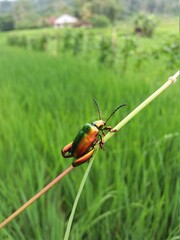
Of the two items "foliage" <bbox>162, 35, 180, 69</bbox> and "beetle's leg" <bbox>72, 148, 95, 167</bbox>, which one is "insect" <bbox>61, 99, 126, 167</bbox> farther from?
"foliage" <bbox>162, 35, 180, 69</bbox>

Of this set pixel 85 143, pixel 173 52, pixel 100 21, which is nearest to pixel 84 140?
pixel 85 143

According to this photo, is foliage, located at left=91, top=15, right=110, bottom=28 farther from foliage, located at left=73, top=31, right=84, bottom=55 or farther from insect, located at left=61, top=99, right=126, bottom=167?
insect, located at left=61, top=99, right=126, bottom=167

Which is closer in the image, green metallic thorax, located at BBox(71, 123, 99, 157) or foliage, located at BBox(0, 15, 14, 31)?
green metallic thorax, located at BBox(71, 123, 99, 157)

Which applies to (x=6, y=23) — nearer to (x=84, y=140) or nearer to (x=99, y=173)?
(x=99, y=173)

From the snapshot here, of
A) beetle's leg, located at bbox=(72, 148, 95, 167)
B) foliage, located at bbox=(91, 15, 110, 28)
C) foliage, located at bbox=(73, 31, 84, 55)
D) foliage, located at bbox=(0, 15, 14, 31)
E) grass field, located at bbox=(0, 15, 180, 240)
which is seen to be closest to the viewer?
beetle's leg, located at bbox=(72, 148, 95, 167)

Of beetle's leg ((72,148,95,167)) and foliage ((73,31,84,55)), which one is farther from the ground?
beetle's leg ((72,148,95,167))

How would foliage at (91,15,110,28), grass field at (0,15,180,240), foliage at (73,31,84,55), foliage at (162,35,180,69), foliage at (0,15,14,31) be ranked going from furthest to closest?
foliage at (0,15,14,31), foliage at (91,15,110,28), foliage at (73,31,84,55), foliage at (162,35,180,69), grass field at (0,15,180,240)

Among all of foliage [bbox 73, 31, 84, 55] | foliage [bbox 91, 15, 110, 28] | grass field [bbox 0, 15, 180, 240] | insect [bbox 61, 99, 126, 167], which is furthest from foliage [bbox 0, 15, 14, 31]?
insect [bbox 61, 99, 126, 167]

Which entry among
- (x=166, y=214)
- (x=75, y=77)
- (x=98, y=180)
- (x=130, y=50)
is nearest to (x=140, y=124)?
(x=98, y=180)
